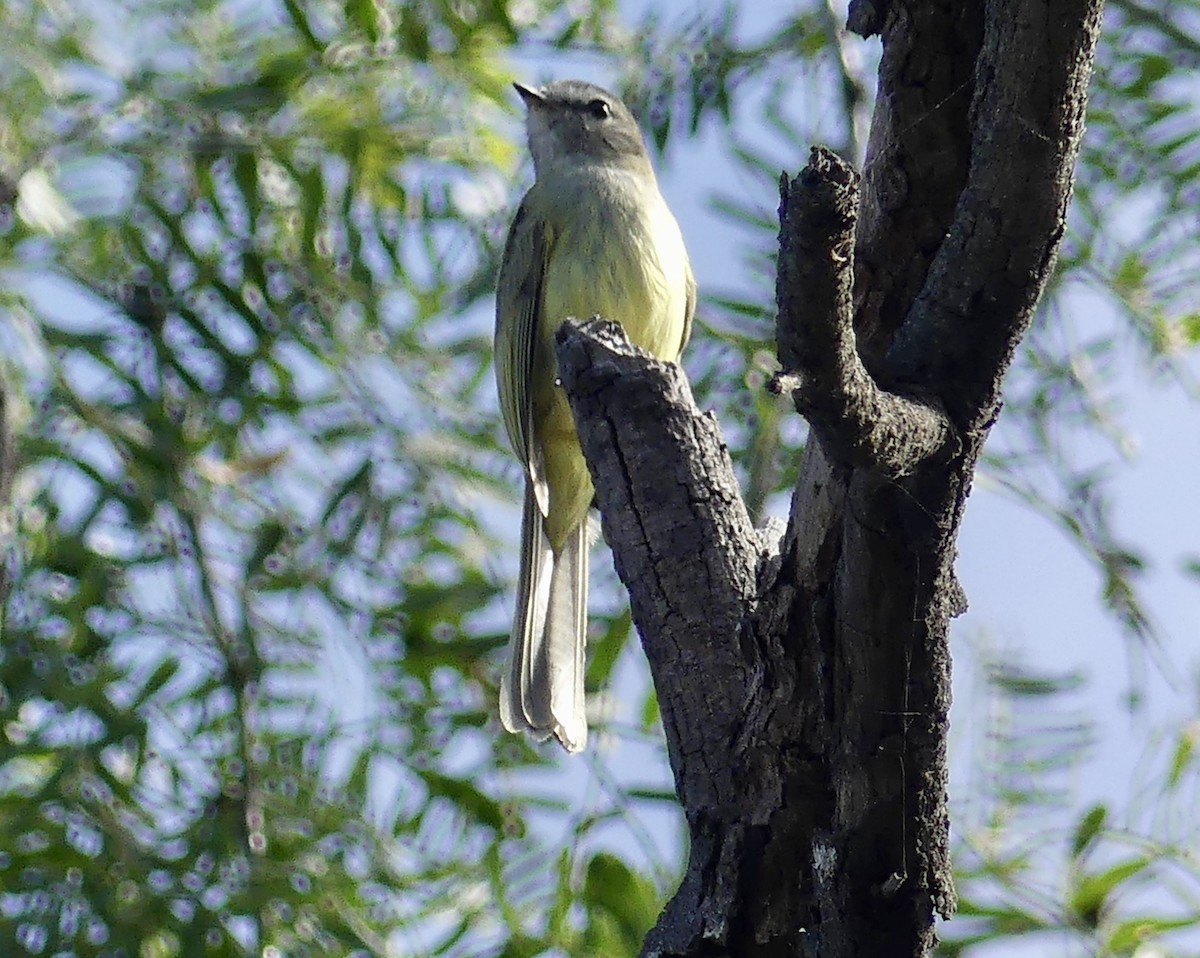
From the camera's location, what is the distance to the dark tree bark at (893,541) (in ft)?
7.40

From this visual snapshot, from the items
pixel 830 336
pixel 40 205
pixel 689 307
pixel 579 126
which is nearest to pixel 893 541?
pixel 830 336

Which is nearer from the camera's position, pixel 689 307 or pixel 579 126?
pixel 689 307

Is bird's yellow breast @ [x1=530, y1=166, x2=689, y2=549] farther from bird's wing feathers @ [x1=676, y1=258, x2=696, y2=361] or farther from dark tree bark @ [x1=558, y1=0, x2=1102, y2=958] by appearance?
dark tree bark @ [x1=558, y1=0, x2=1102, y2=958]

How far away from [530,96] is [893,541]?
3.11 metres

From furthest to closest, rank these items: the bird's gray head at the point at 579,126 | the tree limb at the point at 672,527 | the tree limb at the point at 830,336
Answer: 1. the bird's gray head at the point at 579,126
2. the tree limb at the point at 672,527
3. the tree limb at the point at 830,336

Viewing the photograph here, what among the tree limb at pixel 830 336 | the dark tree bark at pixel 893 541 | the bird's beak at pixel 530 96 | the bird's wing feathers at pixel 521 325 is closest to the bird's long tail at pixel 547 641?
the bird's wing feathers at pixel 521 325

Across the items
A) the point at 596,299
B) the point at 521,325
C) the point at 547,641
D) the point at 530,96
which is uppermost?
the point at 530,96

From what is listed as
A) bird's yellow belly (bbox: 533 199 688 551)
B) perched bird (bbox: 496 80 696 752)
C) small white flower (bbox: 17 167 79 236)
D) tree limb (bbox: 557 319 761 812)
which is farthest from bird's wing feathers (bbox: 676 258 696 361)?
tree limb (bbox: 557 319 761 812)

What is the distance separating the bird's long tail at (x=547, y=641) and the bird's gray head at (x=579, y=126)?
3.88 ft

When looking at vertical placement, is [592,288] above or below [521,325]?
above

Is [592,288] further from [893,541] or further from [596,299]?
[893,541]

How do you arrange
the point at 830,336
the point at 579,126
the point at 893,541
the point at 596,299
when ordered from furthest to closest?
1. the point at 579,126
2. the point at 596,299
3. the point at 893,541
4. the point at 830,336

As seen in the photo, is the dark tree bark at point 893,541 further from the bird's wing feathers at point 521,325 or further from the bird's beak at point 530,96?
the bird's beak at point 530,96

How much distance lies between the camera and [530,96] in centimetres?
508
